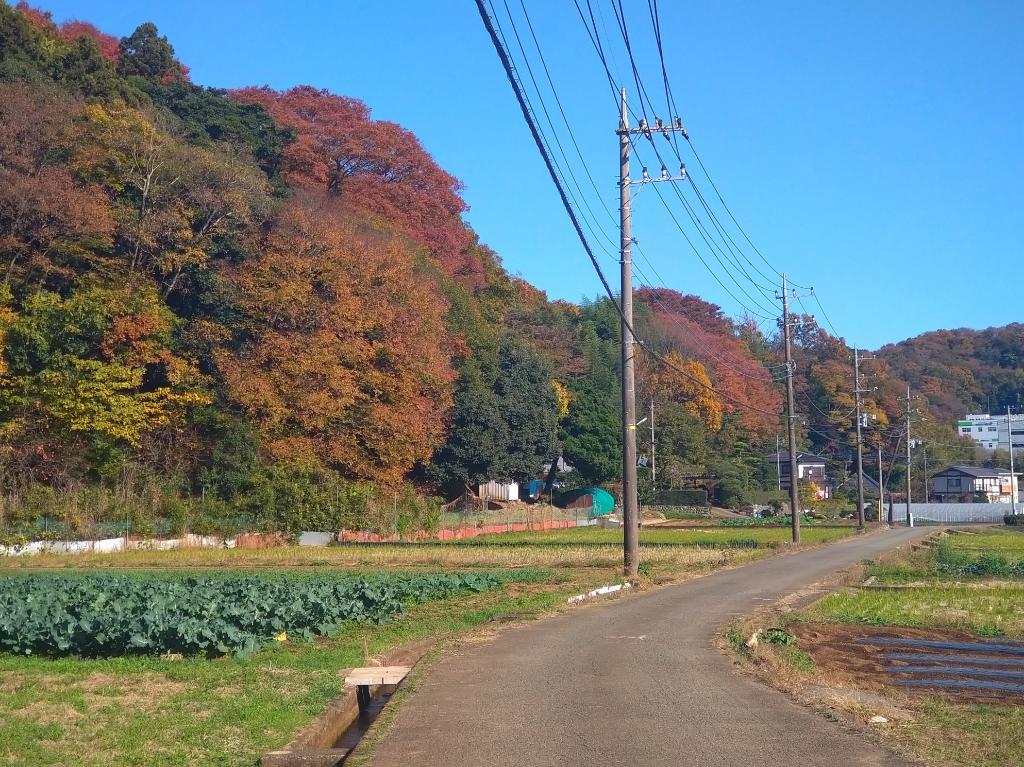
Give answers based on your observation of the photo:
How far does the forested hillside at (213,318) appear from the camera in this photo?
41844 millimetres

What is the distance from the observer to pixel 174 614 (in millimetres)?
13336

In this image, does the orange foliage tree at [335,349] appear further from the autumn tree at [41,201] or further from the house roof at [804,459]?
the house roof at [804,459]

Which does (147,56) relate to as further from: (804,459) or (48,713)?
(804,459)

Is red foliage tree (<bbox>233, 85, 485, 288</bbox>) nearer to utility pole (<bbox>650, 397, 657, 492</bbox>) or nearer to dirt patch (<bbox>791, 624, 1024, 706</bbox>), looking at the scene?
utility pole (<bbox>650, 397, 657, 492</bbox>)

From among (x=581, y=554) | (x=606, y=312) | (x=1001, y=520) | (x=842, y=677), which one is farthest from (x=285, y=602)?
(x=606, y=312)

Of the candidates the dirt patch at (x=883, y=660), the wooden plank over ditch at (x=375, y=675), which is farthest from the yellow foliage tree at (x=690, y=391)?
the wooden plank over ditch at (x=375, y=675)

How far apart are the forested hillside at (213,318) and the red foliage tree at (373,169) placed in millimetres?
196

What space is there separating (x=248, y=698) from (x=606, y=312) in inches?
3883

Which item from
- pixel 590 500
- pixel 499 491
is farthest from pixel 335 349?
pixel 590 500

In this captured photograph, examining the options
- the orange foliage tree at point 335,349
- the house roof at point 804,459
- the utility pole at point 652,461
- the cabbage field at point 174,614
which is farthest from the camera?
the house roof at point 804,459

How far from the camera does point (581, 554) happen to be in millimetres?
34844

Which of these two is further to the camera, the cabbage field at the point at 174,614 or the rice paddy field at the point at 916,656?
the cabbage field at the point at 174,614

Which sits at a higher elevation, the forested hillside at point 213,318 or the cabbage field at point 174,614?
the forested hillside at point 213,318

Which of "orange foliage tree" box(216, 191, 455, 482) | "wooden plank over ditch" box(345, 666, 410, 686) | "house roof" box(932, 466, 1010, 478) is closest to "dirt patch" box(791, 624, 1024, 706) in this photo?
"wooden plank over ditch" box(345, 666, 410, 686)
